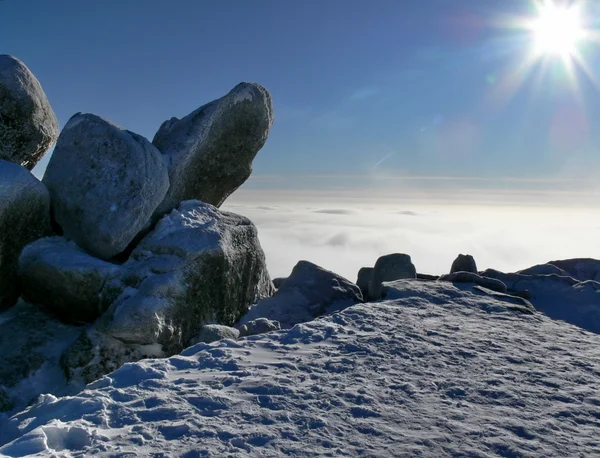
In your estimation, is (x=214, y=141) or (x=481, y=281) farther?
(x=214, y=141)

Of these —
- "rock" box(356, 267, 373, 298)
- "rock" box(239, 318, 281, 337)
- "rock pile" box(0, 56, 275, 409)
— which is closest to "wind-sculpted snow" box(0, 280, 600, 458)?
"rock" box(239, 318, 281, 337)

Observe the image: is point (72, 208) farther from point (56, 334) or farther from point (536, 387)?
point (536, 387)

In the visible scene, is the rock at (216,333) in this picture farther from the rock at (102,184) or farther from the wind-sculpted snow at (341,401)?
the rock at (102,184)

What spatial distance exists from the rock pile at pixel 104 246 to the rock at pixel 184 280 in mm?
15

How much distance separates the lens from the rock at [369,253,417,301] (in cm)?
909

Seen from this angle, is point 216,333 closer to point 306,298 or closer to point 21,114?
point 306,298

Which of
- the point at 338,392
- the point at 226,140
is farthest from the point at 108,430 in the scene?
the point at 226,140

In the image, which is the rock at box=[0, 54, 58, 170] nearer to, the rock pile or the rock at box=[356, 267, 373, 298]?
the rock pile

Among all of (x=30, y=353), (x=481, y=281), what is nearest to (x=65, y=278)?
(x=30, y=353)

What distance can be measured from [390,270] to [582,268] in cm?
418

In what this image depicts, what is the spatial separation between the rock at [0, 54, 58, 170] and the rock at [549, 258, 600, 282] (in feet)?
32.9

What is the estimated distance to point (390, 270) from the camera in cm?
914

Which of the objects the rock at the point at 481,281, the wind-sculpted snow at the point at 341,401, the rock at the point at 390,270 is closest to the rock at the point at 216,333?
the wind-sculpted snow at the point at 341,401

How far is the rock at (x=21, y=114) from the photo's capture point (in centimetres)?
770
